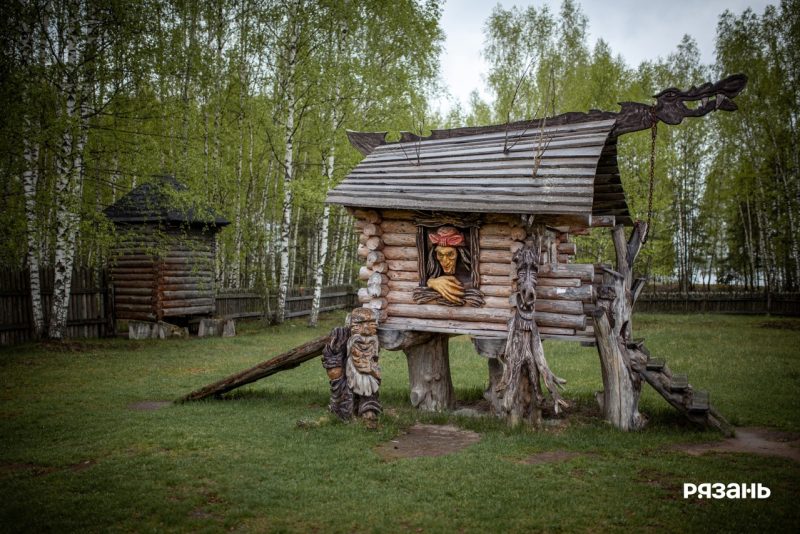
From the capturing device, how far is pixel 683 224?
3716 cm

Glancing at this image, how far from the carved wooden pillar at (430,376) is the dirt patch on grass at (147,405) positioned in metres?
4.90

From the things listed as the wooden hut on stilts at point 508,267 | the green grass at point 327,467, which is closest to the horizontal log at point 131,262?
the green grass at point 327,467

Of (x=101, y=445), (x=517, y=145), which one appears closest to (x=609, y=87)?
(x=517, y=145)

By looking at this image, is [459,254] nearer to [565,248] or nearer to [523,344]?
[523,344]

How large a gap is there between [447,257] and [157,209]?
46.8ft

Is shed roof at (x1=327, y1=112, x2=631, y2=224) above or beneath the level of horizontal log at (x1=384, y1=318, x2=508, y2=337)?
above

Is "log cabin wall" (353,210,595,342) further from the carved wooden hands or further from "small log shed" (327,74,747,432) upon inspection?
the carved wooden hands

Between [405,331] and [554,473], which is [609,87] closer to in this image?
[405,331]

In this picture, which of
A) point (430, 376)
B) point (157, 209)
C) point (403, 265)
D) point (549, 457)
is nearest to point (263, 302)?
point (157, 209)

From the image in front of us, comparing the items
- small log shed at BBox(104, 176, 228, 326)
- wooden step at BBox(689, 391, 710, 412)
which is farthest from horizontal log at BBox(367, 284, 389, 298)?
small log shed at BBox(104, 176, 228, 326)

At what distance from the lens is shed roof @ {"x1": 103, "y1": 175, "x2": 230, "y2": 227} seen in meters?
19.5

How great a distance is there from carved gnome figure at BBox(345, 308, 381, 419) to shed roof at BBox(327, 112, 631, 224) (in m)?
2.09

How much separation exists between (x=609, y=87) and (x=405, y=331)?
23210 mm

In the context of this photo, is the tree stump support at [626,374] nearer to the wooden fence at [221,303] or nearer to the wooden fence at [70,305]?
the wooden fence at [70,305]
